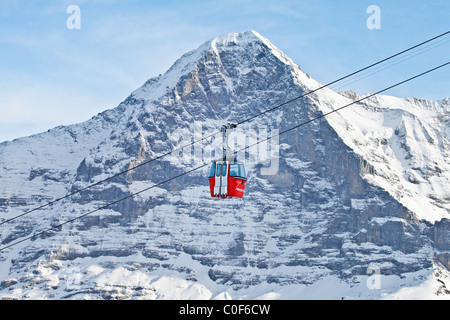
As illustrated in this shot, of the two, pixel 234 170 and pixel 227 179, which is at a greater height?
pixel 234 170

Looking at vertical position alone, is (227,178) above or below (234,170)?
below

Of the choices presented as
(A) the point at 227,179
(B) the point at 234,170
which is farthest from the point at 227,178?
(B) the point at 234,170

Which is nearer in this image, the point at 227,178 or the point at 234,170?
the point at 227,178

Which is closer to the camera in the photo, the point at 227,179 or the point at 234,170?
the point at 227,179

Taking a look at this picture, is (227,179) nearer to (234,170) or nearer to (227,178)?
(227,178)
